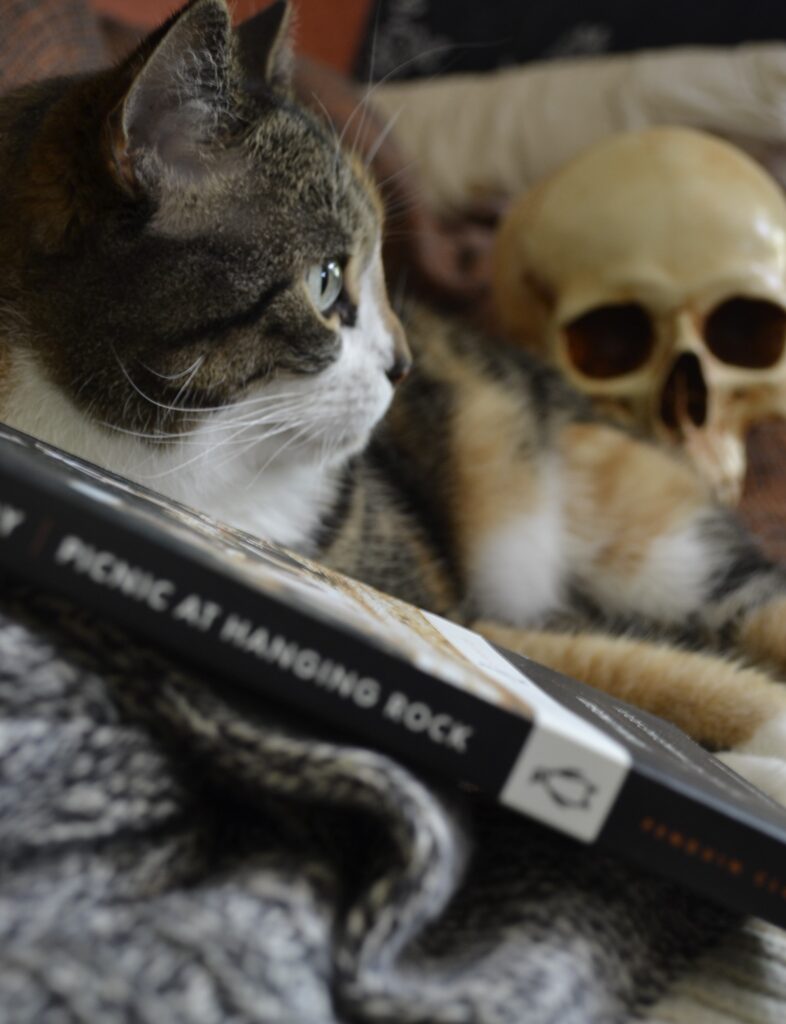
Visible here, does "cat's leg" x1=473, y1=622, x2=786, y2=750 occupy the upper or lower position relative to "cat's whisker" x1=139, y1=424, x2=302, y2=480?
lower

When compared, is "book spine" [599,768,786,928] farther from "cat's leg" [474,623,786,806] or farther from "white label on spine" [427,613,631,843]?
"cat's leg" [474,623,786,806]

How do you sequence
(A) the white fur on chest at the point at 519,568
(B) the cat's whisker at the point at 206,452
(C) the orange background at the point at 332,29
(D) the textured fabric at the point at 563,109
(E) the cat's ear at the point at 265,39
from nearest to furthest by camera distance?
(B) the cat's whisker at the point at 206,452
(E) the cat's ear at the point at 265,39
(A) the white fur on chest at the point at 519,568
(D) the textured fabric at the point at 563,109
(C) the orange background at the point at 332,29

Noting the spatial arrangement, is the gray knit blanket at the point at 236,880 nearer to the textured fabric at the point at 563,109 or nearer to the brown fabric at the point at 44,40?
the brown fabric at the point at 44,40

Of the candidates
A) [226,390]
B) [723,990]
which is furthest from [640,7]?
[723,990]

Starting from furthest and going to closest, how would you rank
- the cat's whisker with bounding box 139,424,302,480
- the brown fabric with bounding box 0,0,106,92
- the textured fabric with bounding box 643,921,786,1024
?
the brown fabric with bounding box 0,0,106,92 < the cat's whisker with bounding box 139,424,302,480 < the textured fabric with bounding box 643,921,786,1024

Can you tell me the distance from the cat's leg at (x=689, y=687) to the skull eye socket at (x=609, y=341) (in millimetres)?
588

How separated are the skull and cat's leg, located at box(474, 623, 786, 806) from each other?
1.38ft

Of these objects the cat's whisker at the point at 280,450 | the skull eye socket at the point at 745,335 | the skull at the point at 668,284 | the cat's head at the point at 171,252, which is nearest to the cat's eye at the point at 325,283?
the cat's head at the point at 171,252

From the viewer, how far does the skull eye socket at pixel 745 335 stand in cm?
142

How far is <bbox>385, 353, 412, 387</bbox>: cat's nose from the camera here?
0.92 meters

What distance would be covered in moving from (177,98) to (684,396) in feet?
3.01

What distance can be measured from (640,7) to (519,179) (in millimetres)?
507

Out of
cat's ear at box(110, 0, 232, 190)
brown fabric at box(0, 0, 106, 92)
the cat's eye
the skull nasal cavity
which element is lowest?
the skull nasal cavity

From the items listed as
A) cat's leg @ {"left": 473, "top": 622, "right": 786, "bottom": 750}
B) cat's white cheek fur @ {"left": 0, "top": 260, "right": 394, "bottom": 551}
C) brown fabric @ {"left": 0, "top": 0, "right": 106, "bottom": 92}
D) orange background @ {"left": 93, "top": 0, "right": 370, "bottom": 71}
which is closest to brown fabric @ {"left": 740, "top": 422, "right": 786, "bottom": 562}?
cat's leg @ {"left": 473, "top": 622, "right": 786, "bottom": 750}
